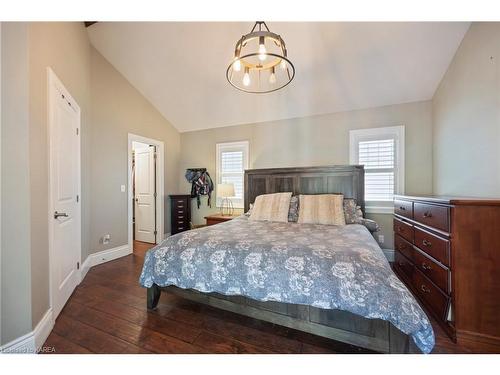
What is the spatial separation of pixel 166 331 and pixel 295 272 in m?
1.13

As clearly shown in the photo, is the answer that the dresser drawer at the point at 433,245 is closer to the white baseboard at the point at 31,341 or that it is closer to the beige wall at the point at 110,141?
the white baseboard at the point at 31,341

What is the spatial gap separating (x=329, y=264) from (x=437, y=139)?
8.90 feet

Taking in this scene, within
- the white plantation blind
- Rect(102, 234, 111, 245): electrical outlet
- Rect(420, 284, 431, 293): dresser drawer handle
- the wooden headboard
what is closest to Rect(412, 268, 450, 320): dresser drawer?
Rect(420, 284, 431, 293): dresser drawer handle

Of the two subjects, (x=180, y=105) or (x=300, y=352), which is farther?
(x=180, y=105)

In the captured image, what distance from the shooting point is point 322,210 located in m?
2.74

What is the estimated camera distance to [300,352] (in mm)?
1424

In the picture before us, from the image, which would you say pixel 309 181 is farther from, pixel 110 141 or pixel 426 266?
pixel 110 141

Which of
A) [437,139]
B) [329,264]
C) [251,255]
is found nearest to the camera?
[329,264]

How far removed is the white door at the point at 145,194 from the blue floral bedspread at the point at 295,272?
265cm

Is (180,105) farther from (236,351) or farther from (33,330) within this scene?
(236,351)

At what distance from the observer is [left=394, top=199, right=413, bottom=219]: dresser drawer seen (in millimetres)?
2205

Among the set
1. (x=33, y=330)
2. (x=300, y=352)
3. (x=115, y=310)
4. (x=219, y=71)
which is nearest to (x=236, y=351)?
(x=300, y=352)

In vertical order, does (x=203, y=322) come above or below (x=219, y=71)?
below

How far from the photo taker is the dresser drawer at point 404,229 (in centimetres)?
221
